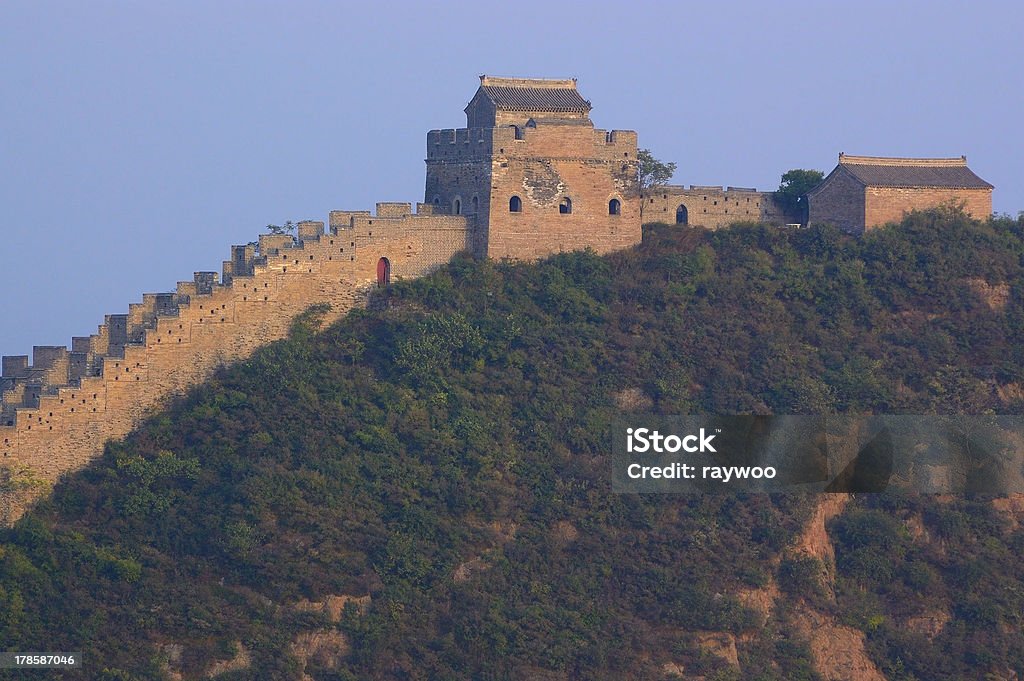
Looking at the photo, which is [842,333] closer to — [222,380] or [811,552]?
[811,552]

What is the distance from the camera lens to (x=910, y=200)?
2825 inches

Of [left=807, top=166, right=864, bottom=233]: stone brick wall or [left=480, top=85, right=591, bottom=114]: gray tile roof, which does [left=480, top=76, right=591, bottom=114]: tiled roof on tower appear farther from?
[left=807, top=166, right=864, bottom=233]: stone brick wall

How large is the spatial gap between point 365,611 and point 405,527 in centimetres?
226

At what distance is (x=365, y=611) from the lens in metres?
60.2

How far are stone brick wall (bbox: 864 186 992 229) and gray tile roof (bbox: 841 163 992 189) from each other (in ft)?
0.48

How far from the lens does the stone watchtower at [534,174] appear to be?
68.8m

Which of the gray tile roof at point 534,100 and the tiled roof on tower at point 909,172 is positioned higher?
the gray tile roof at point 534,100

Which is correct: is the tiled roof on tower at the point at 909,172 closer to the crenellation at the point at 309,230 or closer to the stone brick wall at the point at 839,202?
the stone brick wall at the point at 839,202

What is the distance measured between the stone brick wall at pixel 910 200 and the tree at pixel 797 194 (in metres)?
1.97

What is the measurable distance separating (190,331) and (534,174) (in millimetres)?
9803

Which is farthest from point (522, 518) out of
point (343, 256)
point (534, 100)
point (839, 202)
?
point (839, 202)

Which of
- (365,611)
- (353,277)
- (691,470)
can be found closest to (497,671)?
(365,611)

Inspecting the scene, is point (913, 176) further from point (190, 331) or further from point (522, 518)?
point (190, 331)

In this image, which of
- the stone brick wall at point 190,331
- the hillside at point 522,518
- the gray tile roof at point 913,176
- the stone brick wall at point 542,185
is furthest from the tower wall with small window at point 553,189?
the gray tile roof at point 913,176
